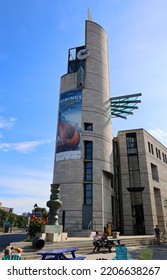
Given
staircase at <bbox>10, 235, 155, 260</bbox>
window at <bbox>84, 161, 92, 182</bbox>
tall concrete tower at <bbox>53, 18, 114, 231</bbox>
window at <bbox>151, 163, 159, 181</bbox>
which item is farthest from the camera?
window at <bbox>151, 163, 159, 181</bbox>

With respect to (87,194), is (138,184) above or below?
above

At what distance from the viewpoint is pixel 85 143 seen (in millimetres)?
27375

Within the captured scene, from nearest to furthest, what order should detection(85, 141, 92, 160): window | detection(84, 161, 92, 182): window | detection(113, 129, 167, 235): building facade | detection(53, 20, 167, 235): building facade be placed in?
detection(53, 20, 167, 235): building facade < detection(84, 161, 92, 182): window < detection(85, 141, 92, 160): window < detection(113, 129, 167, 235): building facade

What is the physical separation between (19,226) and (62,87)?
83.9 m

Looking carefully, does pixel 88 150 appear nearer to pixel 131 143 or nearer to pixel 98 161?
pixel 98 161

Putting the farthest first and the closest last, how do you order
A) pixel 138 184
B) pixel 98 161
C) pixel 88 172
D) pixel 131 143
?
pixel 131 143 → pixel 138 184 → pixel 98 161 → pixel 88 172

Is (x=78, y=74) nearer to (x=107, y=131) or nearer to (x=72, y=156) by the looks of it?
(x=107, y=131)

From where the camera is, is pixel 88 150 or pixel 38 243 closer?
pixel 38 243

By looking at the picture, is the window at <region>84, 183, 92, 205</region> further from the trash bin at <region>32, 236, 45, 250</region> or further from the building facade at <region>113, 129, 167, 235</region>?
the trash bin at <region>32, 236, 45, 250</region>

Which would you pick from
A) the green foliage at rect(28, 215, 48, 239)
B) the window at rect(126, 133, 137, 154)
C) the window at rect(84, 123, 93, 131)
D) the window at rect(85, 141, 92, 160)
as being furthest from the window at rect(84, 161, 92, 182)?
the green foliage at rect(28, 215, 48, 239)

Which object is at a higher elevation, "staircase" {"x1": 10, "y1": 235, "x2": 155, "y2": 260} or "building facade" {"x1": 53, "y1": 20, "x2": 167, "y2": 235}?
"building facade" {"x1": 53, "y1": 20, "x2": 167, "y2": 235}

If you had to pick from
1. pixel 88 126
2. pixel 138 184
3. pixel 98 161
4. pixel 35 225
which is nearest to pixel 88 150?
pixel 98 161

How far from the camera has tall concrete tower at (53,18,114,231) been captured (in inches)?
955

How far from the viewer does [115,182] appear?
31938 millimetres
